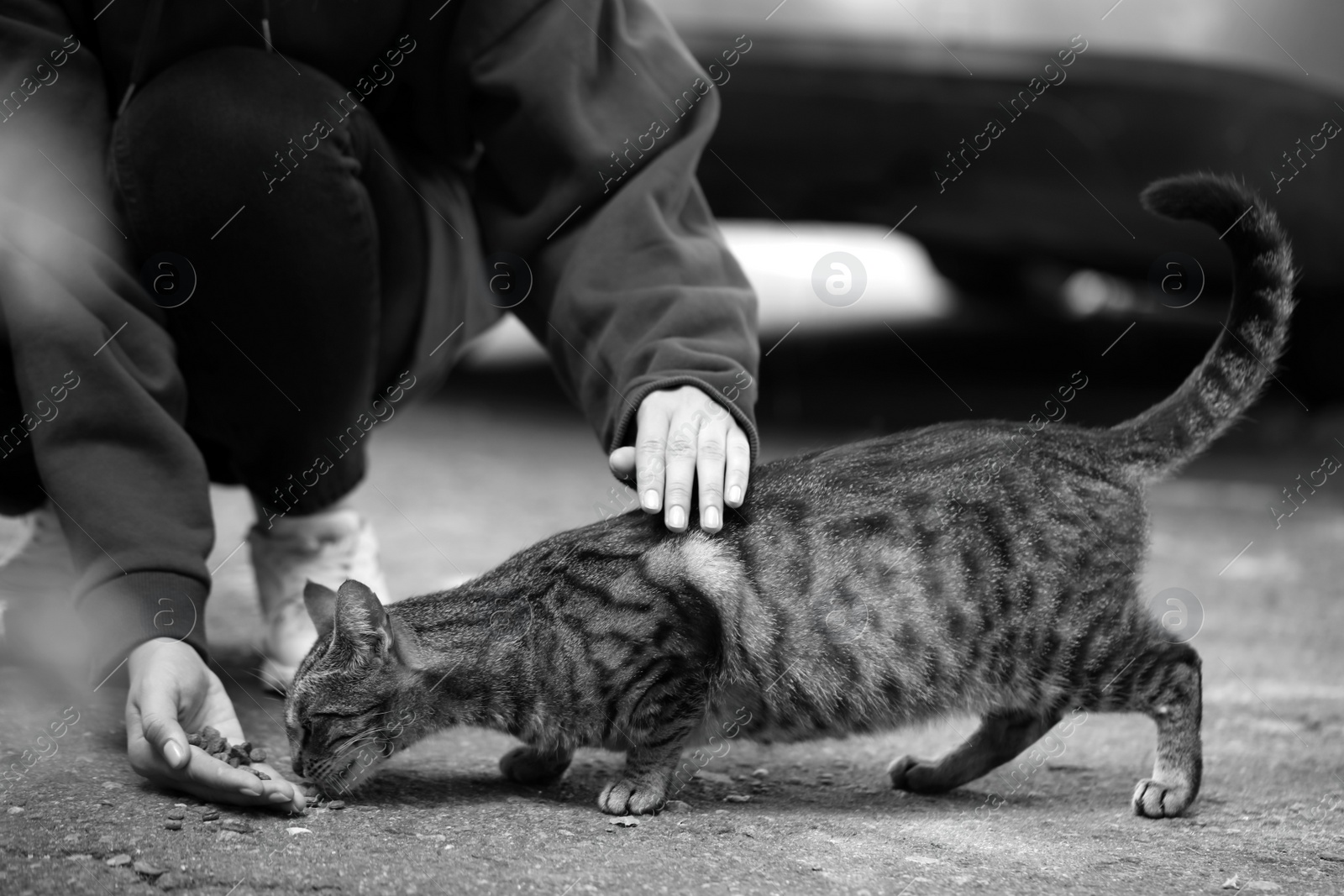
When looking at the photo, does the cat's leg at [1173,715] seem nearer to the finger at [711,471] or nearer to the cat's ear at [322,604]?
the finger at [711,471]

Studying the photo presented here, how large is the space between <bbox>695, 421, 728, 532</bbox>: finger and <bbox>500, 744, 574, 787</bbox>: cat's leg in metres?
0.44

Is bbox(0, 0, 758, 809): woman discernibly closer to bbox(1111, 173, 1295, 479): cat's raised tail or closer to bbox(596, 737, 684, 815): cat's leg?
bbox(596, 737, 684, 815): cat's leg

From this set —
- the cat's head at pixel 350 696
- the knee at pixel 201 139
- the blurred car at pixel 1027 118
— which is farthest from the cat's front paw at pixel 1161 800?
the blurred car at pixel 1027 118

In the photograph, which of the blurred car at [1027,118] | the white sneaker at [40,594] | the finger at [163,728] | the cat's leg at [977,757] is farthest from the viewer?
the blurred car at [1027,118]

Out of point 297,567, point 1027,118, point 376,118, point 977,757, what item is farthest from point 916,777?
point 1027,118

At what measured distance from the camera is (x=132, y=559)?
1879mm

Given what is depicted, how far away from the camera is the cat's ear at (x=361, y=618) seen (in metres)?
1.88

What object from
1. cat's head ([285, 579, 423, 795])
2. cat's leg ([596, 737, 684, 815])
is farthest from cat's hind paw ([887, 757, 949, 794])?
cat's head ([285, 579, 423, 795])

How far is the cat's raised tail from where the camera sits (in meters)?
2.16

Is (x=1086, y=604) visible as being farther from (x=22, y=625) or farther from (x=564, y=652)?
(x=22, y=625)

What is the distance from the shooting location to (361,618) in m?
1.89

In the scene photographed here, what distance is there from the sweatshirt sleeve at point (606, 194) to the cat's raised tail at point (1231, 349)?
66cm

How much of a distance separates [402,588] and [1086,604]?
1563mm

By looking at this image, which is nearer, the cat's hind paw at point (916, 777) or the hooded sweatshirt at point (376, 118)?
the hooded sweatshirt at point (376, 118)
